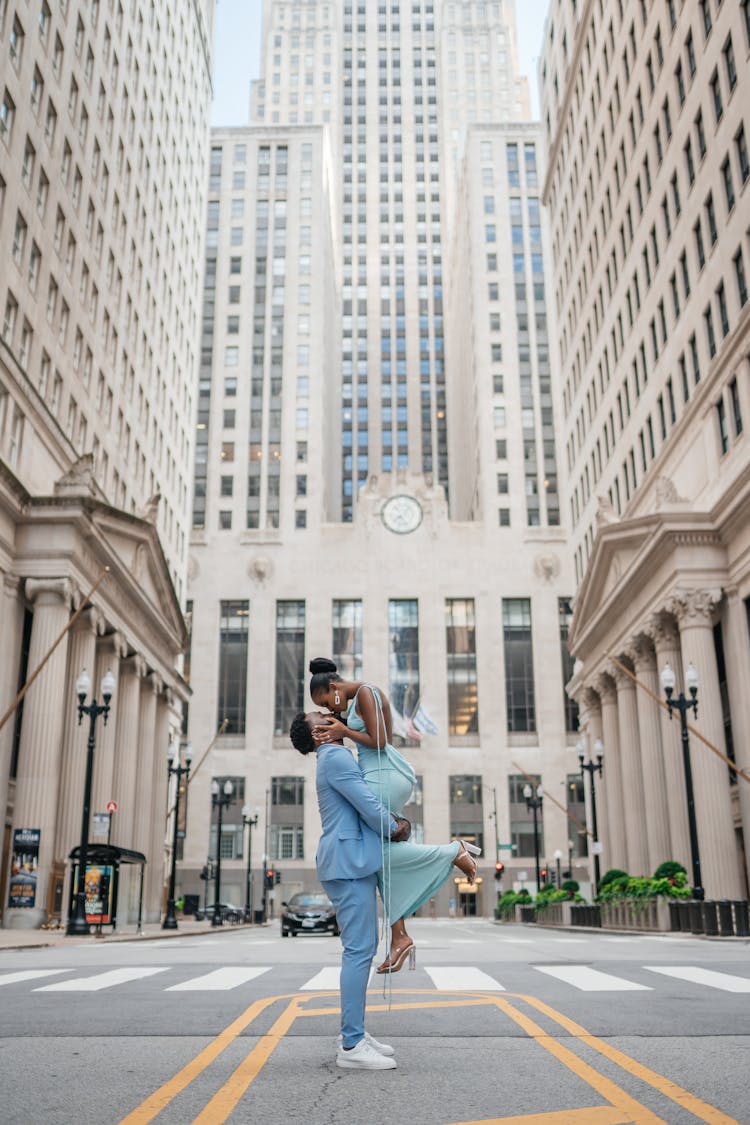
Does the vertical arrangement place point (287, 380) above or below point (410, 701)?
above

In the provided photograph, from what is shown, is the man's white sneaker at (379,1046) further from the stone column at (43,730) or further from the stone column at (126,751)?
the stone column at (126,751)

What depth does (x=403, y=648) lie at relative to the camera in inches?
3831

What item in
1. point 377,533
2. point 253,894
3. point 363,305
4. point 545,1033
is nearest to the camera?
point 545,1033

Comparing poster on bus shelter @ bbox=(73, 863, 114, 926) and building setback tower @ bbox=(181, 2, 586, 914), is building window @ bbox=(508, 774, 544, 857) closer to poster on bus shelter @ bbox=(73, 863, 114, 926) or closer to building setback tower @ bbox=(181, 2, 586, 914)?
building setback tower @ bbox=(181, 2, 586, 914)

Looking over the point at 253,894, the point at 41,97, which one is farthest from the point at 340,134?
the point at 41,97

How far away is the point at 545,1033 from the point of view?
22.6ft

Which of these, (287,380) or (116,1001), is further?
(287,380)

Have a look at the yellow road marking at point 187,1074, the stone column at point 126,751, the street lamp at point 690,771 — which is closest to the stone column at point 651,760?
the street lamp at point 690,771

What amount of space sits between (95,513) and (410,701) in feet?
178

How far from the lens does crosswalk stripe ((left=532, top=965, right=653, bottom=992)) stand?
9993mm

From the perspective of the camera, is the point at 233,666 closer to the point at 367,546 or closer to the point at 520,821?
the point at 367,546

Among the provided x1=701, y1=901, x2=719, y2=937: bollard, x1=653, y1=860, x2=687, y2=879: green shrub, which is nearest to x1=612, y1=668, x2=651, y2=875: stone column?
x1=653, y1=860, x2=687, y2=879: green shrub

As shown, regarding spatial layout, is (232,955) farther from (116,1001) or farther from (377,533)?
(377,533)

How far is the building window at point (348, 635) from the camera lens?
318 feet
